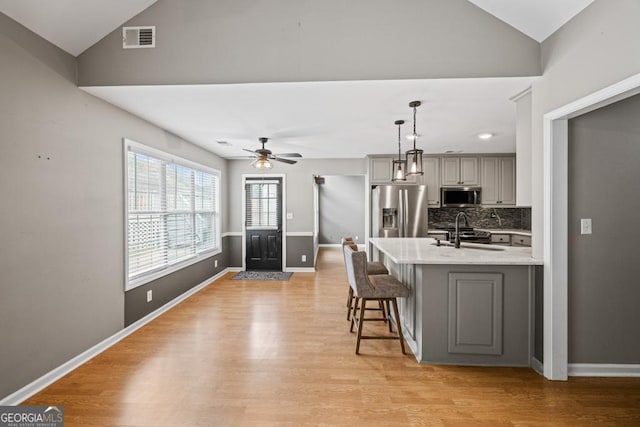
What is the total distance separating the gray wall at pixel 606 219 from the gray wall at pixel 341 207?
7.15m

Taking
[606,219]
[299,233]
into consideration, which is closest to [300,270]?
[299,233]

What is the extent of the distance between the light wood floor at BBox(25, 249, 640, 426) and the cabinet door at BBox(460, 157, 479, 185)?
3.69 meters

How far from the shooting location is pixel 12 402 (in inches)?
74.2

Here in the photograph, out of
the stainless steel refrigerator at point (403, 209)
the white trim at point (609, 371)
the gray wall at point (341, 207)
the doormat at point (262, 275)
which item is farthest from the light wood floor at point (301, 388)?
the gray wall at point (341, 207)

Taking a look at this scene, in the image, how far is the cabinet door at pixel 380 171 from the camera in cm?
536

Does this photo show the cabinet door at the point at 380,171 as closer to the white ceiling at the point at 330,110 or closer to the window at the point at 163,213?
the white ceiling at the point at 330,110

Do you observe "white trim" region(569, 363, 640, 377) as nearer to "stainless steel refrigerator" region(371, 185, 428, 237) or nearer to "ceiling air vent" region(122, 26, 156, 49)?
"stainless steel refrigerator" region(371, 185, 428, 237)

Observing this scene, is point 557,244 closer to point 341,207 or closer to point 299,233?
point 299,233

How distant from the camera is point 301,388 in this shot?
207 cm

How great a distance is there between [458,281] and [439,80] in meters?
1.64

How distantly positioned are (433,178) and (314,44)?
3.83 m

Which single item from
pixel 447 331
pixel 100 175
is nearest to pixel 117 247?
pixel 100 175

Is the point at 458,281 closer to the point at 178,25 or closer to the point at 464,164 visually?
the point at 178,25

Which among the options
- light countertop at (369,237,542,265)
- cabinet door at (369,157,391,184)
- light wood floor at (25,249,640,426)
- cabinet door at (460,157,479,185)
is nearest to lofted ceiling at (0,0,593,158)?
cabinet door at (460,157,479,185)
